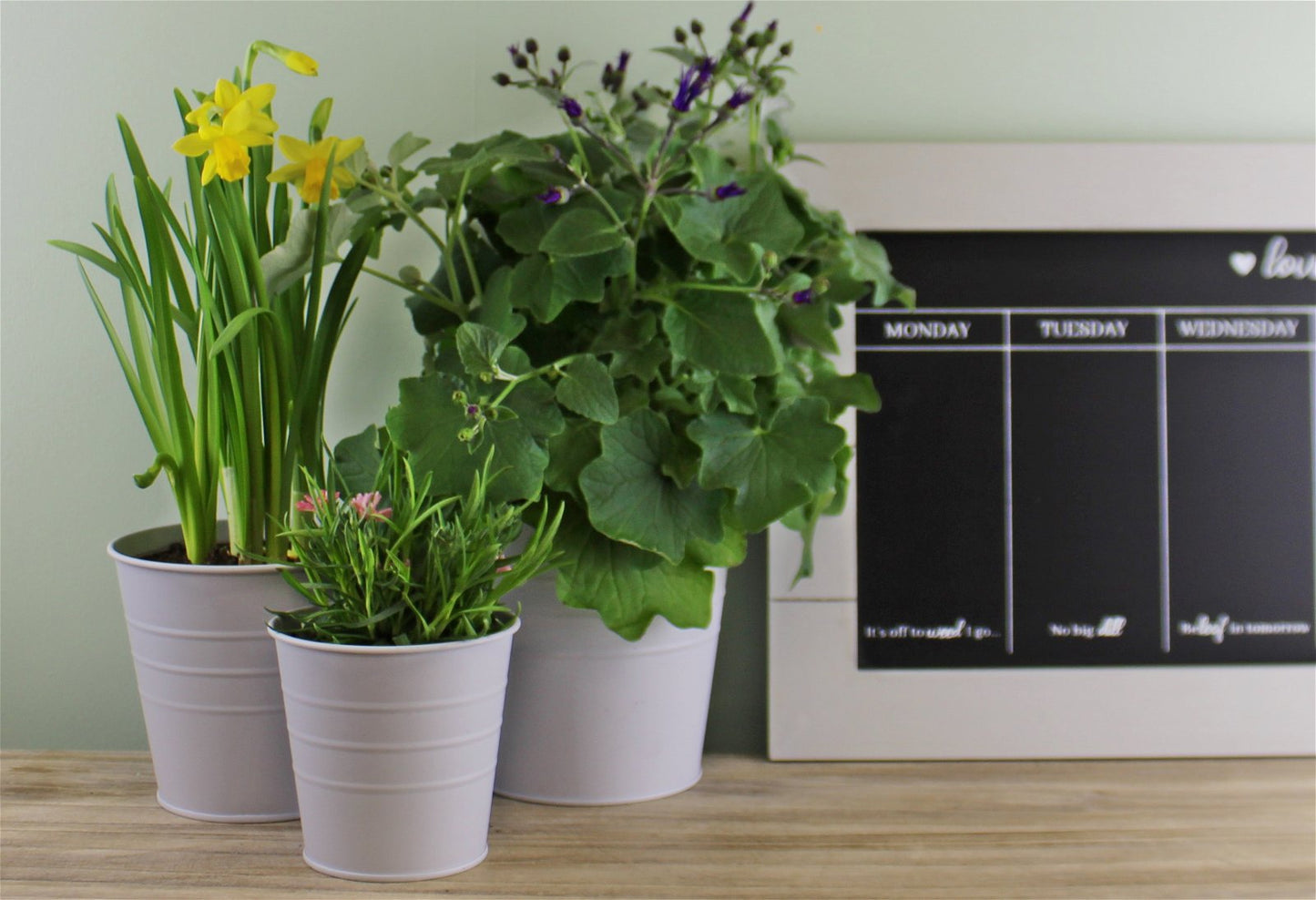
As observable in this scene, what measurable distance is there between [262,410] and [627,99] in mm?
361

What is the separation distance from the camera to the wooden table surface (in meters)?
0.63

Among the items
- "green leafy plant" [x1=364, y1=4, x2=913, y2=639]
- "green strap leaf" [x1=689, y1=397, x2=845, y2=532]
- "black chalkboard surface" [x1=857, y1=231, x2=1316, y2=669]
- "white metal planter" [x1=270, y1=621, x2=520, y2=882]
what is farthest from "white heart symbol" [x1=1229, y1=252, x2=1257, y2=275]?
"white metal planter" [x1=270, y1=621, x2=520, y2=882]

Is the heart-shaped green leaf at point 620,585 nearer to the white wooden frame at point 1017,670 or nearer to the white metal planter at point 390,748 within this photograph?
the white metal planter at point 390,748

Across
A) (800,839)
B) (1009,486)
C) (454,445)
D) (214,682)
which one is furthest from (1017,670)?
(214,682)

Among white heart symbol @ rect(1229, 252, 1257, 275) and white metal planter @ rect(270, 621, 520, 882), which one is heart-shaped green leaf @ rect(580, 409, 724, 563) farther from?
white heart symbol @ rect(1229, 252, 1257, 275)

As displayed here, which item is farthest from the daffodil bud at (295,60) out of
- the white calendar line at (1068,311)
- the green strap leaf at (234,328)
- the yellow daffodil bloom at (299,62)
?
the white calendar line at (1068,311)

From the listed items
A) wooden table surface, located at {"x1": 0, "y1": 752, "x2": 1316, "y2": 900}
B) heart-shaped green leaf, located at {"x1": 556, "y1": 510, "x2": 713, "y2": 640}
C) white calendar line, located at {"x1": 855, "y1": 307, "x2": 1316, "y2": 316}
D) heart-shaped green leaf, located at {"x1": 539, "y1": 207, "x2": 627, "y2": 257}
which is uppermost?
heart-shaped green leaf, located at {"x1": 539, "y1": 207, "x2": 627, "y2": 257}

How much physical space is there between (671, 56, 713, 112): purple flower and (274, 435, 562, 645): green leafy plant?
0.88ft

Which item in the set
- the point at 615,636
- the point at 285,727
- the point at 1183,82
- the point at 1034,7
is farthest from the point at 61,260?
the point at 1183,82

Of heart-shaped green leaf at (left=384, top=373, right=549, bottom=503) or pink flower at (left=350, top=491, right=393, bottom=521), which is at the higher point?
heart-shaped green leaf at (left=384, top=373, right=549, bottom=503)

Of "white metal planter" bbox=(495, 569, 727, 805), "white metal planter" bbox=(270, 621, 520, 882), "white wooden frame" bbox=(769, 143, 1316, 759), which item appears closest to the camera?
"white metal planter" bbox=(270, 621, 520, 882)

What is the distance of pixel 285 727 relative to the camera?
71cm

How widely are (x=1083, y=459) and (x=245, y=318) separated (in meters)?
0.68

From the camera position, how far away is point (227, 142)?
648mm
